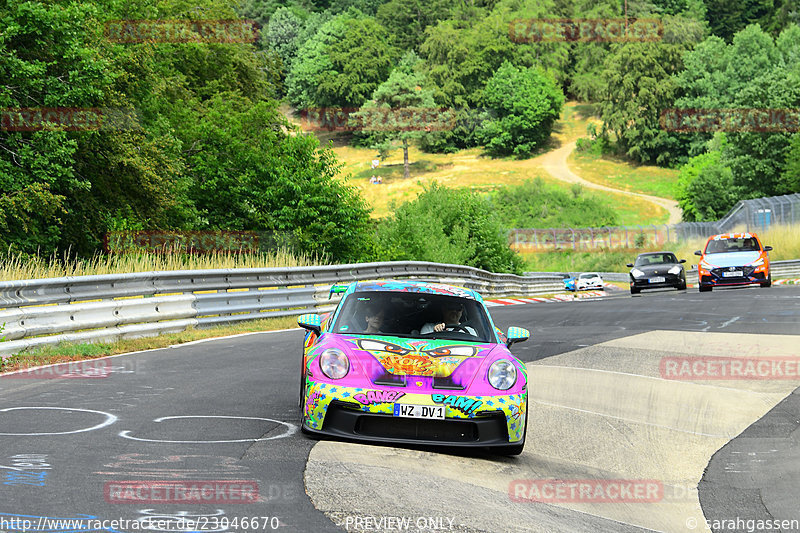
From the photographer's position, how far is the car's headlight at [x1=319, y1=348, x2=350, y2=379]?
7.13m

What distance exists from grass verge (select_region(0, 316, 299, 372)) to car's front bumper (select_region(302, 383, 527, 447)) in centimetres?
543

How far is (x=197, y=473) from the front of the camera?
5.62m

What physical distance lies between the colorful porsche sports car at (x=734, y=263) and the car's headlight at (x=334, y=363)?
24.0 metres

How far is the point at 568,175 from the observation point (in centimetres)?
12106

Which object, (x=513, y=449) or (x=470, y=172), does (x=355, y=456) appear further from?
(x=470, y=172)

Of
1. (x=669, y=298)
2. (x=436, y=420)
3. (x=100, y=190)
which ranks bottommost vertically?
(x=669, y=298)

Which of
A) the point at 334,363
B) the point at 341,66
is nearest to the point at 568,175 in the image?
the point at 341,66

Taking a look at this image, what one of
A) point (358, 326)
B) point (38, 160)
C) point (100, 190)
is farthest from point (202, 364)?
point (100, 190)

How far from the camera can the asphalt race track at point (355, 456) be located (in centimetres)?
491

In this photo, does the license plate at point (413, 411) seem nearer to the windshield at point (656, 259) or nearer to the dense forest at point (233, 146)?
the dense forest at point (233, 146)

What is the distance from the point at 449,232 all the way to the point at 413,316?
130 ft

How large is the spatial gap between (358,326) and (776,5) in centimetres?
16780

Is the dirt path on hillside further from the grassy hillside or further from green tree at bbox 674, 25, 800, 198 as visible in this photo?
green tree at bbox 674, 25, 800, 198

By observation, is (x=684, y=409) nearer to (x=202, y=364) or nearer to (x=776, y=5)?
(x=202, y=364)
